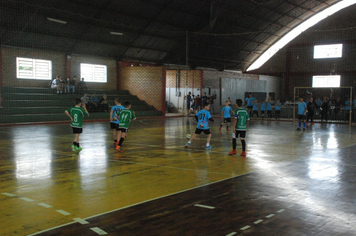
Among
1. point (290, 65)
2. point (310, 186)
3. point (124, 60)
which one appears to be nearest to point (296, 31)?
point (290, 65)

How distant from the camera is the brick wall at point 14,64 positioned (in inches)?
1027

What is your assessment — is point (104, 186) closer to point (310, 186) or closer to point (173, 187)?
point (173, 187)

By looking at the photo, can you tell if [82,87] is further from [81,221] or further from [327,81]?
[327,81]

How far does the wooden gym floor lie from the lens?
470 cm

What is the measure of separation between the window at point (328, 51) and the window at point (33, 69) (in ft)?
99.7

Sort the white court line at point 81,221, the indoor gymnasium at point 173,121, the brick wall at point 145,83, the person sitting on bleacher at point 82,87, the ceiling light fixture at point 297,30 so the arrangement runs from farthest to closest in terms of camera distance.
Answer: the ceiling light fixture at point 297,30 < the brick wall at point 145,83 < the person sitting on bleacher at point 82,87 < the indoor gymnasium at point 173,121 < the white court line at point 81,221

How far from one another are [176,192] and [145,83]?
28.1 metres

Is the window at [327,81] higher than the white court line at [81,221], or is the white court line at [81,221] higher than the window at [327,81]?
the window at [327,81]

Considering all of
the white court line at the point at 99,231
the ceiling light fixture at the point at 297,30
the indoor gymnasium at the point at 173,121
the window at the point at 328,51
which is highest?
the ceiling light fixture at the point at 297,30

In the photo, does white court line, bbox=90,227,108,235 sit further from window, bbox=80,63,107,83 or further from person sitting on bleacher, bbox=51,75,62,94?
window, bbox=80,63,107,83

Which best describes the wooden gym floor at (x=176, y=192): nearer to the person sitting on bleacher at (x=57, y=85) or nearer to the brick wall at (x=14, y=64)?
the brick wall at (x=14, y=64)

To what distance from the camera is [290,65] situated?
4456 cm

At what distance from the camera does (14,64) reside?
2659 cm

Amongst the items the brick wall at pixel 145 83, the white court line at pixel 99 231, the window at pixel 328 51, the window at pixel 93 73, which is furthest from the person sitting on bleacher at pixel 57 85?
the window at pixel 328 51
